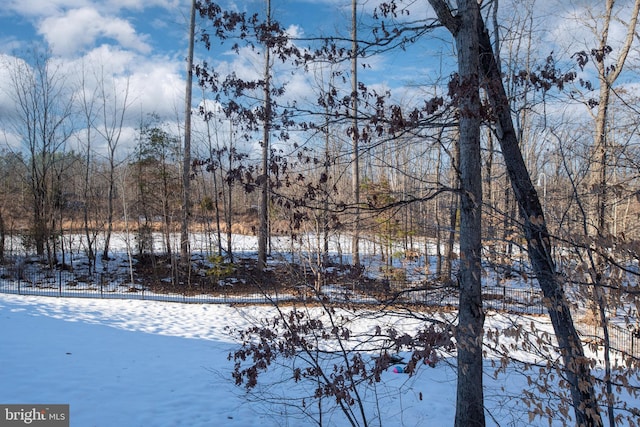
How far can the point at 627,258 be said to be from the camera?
3.44 m

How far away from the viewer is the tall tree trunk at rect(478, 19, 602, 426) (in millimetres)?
4141

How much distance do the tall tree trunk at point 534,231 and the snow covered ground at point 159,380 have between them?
2.66 ft

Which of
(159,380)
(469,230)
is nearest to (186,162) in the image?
(159,380)

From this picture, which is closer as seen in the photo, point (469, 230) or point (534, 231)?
point (534, 231)

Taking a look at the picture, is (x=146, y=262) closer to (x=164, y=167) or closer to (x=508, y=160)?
(x=164, y=167)

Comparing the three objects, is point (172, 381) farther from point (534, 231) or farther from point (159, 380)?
point (534, 231)

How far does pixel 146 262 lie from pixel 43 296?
20.6ft

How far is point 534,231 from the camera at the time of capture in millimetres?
4238

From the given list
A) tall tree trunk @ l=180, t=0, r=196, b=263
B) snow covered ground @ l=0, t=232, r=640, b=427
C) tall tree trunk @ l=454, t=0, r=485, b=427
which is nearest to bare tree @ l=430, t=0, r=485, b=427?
tall tree trunk @ l=454, t=0, r=485, b=427

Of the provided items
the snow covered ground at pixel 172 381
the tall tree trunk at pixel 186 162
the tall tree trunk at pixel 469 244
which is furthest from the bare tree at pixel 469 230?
the tall tree trunk at pixel 186 162

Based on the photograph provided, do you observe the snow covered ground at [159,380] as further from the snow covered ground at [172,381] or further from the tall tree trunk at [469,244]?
the tall tree trunk at [469,244]

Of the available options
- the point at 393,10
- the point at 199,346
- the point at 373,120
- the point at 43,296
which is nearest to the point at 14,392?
the point at 199,346

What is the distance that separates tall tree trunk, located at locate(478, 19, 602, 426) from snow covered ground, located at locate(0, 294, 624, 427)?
2.66 feet

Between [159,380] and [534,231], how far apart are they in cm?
734
